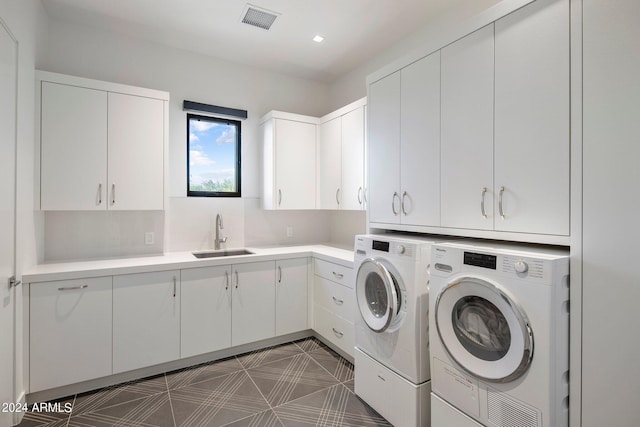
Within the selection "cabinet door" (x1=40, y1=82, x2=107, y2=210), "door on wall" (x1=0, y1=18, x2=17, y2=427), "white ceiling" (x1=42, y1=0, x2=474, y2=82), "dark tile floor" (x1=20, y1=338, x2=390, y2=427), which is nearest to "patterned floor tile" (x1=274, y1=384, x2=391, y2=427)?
"dark tile floor" (x1=20, y1=338, x2=390, y2=427)

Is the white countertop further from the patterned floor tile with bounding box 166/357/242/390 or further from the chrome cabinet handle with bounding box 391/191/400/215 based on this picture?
the patterned floor tile with bounding box 166/357/242/390

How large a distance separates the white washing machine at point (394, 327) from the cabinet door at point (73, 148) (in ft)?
7.03

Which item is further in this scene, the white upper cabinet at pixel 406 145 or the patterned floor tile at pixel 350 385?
the patterned floor tile at pixel 350 385

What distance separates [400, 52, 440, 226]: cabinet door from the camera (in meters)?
1.97

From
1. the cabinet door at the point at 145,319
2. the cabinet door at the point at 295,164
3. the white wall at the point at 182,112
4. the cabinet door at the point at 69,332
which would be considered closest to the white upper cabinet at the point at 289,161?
the cabinet door at the point at 295,164

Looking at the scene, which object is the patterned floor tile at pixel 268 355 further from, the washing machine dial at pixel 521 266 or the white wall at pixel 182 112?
the washing machine dial at pixel 521 266

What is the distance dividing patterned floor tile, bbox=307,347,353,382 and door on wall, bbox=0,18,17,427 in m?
2.09

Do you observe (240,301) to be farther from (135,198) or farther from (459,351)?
(459,351)

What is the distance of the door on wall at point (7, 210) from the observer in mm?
1790

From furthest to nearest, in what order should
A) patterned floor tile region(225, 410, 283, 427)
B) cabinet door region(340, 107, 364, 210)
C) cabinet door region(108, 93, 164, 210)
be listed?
cabinet door region(340, 107, 364, 210), cabinet door region(108, 93, 164, 210), patterned floor tile region(225, 410, 283, 427)

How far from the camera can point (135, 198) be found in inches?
106

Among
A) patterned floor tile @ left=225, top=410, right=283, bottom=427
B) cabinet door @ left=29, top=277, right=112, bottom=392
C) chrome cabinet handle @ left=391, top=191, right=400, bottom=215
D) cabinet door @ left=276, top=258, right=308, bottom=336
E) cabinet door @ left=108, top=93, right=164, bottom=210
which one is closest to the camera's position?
patterned floor tile @ left=225, top=410, right=283, bottom=427

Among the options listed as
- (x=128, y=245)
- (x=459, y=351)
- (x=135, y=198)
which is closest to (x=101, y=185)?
(x=135, y=198)

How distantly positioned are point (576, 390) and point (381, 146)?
171 centimetres
